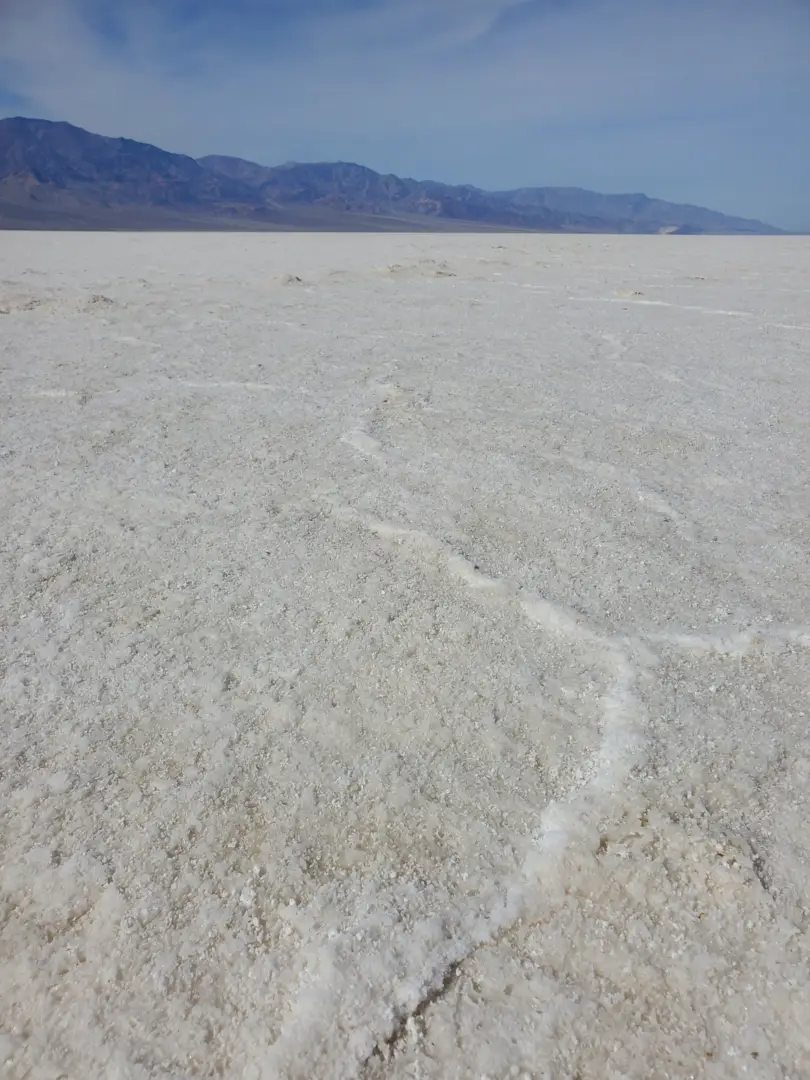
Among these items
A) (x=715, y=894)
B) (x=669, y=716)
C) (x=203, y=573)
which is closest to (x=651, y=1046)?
(x=715, y=894)

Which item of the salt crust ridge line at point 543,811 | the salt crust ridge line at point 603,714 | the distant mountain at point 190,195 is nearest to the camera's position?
the salt crust ridge line at point 543,811

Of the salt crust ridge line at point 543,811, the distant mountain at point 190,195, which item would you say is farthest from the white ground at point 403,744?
the distant mountain at point 190,195

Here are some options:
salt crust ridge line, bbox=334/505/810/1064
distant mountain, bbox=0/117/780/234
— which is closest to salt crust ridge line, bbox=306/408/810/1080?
salt crust ridge line, bbox=334/505/810/1064

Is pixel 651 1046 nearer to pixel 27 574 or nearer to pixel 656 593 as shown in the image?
pixel 656 593

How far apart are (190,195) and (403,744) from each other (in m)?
112

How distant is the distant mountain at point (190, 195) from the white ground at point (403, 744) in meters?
52.8

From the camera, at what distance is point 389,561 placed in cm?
181

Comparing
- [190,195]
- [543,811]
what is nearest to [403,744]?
[543,811]

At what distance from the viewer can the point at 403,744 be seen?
1.26 metres

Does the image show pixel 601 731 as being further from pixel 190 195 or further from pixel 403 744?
pixel 190 195

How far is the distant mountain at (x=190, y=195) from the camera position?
67250 mm

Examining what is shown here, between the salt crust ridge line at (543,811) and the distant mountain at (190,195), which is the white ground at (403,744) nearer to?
the salt crust ridge line at (543,811)

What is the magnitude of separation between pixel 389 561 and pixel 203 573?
436mm

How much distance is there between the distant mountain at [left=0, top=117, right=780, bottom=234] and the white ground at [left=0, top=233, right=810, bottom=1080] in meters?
52.8
